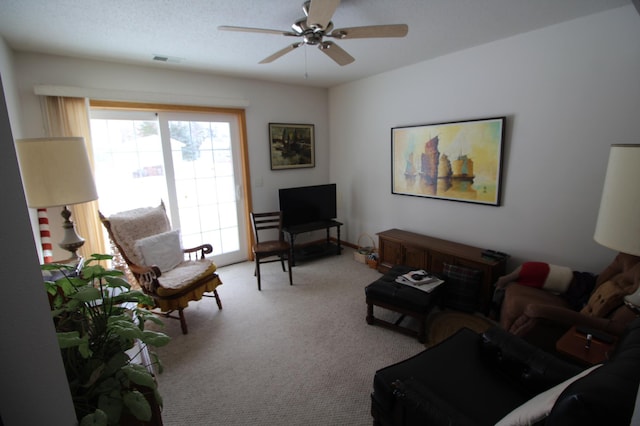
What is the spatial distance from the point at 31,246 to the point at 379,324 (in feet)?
8.21

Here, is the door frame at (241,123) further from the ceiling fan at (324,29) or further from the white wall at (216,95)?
the ceiling fan at (324,29)

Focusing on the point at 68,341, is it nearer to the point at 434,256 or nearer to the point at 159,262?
the point at 159,262

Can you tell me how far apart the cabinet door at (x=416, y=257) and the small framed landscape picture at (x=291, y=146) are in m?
2.19

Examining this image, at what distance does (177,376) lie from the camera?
2.13 metres

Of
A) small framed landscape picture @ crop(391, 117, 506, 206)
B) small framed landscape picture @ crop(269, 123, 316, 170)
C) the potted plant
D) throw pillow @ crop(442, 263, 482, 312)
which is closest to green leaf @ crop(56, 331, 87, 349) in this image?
the potted plant

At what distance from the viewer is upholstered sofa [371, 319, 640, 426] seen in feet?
2.79

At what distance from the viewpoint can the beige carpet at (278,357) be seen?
1.83 metres

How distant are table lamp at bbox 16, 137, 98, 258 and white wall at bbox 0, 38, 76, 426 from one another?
4.76 feet

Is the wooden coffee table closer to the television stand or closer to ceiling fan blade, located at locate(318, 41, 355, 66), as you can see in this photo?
ceiling fan blade, located at locate(318, 41, 355, 66)

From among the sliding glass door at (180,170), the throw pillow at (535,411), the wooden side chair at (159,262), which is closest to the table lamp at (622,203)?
the throw pillow at (535,411)

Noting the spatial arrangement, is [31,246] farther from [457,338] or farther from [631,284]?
[631,284]

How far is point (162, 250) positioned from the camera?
2.84 m

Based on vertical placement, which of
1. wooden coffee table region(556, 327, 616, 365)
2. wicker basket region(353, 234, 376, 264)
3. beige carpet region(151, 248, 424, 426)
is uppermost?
wooden coffee table region(556, 327, 616, 365)

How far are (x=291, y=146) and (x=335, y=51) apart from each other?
237 cm
